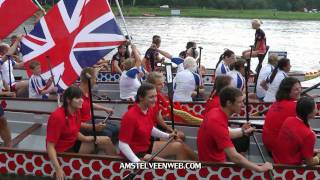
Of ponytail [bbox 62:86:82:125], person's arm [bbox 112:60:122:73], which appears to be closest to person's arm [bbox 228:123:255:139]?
ponytail [bbox 62:86:82:125]

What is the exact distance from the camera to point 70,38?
7.74 metres

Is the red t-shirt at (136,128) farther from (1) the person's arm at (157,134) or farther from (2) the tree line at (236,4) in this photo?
(2) the tree line at (236,4)

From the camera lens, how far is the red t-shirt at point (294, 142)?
5578 mm

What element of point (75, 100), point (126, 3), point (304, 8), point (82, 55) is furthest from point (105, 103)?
point (304, 8)

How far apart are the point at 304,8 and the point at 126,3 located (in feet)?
101

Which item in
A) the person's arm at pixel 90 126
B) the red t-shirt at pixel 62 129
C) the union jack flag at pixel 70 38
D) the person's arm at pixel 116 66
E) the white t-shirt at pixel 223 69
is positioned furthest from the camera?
the person's arm at pixel 116 66

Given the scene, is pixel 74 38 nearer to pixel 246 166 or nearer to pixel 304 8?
pixel 246 166

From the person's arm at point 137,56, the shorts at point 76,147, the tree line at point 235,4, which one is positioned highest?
the person's arm at point 137,56

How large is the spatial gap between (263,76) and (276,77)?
964mm

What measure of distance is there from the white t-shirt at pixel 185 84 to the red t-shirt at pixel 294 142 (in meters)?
4.11

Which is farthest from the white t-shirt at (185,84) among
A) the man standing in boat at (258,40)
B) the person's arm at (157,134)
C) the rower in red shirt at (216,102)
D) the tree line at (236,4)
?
the tree line at (236,4)

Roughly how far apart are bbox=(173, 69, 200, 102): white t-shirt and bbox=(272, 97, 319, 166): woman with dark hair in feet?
13.9

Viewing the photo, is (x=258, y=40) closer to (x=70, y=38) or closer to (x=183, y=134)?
(x=183, y=134)

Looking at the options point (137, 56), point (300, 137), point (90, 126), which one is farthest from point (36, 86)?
point (300, 137)
